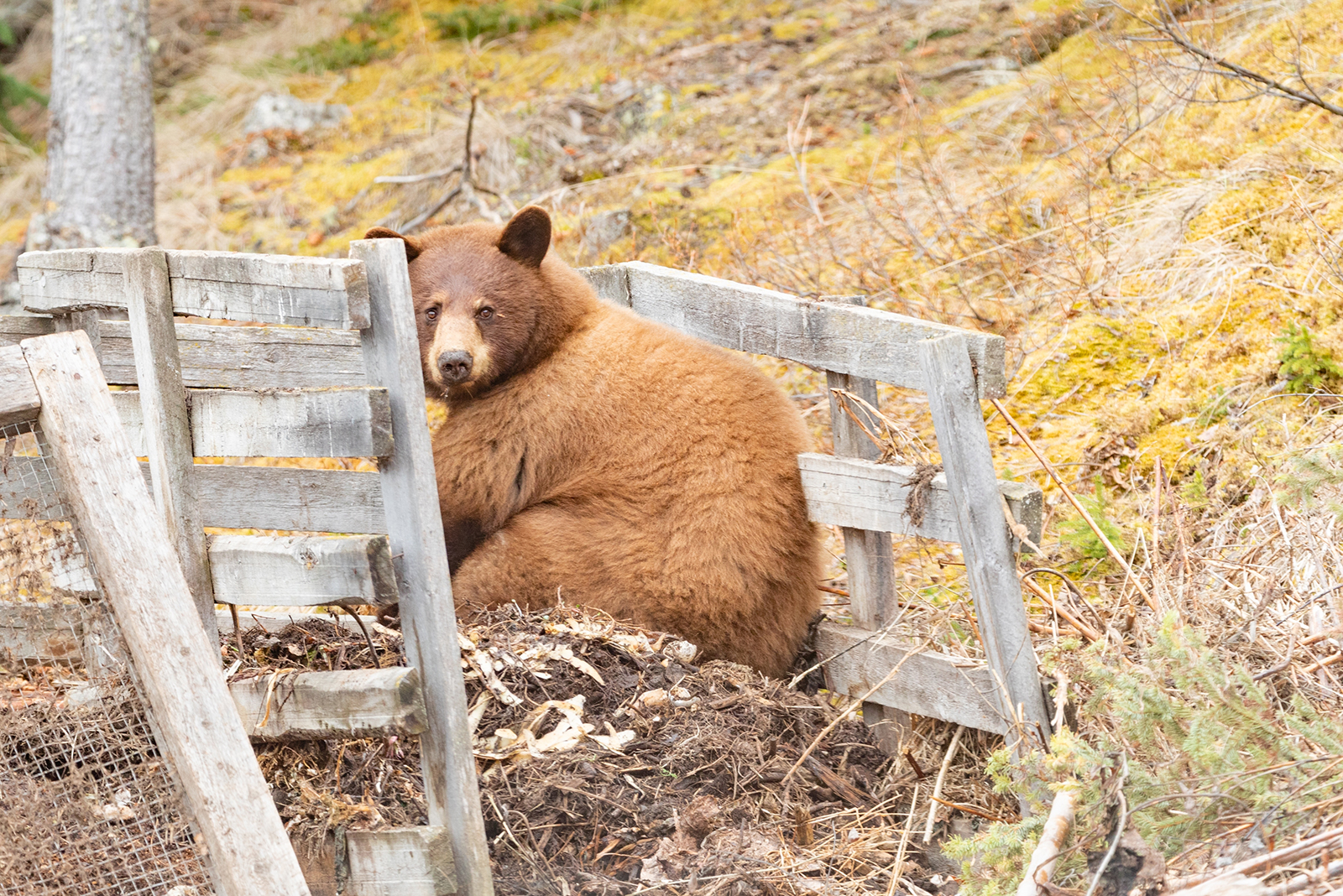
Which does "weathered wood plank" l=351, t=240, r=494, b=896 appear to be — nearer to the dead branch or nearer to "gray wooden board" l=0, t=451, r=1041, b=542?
"gray wooden board" l=0, t=451, r=1041, b=542

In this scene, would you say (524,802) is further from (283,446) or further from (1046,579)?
(1046,579)

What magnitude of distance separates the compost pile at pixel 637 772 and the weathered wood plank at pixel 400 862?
0.14 metres

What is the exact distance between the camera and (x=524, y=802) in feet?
10.2

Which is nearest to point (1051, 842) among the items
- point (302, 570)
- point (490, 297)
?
point (302, 570)

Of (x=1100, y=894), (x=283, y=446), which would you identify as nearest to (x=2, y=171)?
(x=283, y=446)

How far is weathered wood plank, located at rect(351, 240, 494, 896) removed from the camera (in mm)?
2709

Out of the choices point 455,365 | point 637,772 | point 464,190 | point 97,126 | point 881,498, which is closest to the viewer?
point 637,772

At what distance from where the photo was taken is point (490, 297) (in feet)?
13.5

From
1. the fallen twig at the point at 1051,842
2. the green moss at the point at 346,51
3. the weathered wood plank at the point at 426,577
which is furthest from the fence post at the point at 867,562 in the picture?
the green moss at the point at 346,51

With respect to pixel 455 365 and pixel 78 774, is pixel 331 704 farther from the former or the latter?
pixel 455 365

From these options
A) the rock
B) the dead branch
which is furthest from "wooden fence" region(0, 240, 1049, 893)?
the rock

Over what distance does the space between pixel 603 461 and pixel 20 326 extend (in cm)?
214

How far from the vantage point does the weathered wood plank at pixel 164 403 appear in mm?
2727

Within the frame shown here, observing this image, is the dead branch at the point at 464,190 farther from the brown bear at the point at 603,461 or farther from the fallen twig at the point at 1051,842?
the fallen twig at the point at 1051,842
